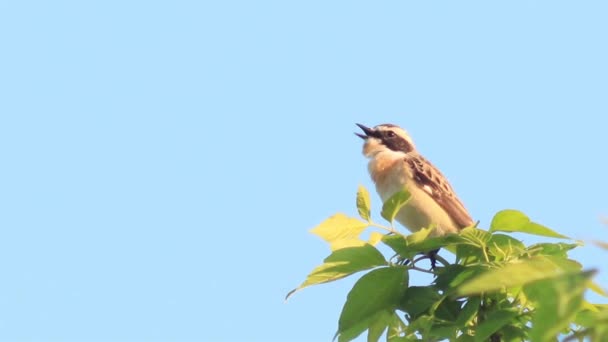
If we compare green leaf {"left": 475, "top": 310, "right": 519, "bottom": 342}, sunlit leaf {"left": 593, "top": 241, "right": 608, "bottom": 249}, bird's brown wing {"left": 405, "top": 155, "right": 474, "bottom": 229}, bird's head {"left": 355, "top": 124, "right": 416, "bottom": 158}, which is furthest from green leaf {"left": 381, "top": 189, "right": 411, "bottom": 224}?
bird's head {"left": 355, "top": 124, "right": 416, "bottom": 158}

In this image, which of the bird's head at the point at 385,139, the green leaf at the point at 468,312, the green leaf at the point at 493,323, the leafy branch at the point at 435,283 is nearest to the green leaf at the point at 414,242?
the leafy branch at the point at 435,283

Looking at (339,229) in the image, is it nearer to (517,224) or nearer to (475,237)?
(475,237)

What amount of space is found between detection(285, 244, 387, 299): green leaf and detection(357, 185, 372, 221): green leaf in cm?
38

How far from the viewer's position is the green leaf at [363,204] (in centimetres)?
450

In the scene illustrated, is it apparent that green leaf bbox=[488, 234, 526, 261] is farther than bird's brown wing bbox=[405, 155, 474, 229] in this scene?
No

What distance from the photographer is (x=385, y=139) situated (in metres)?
12.3

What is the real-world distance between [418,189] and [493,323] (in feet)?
23.0

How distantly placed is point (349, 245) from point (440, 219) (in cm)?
643

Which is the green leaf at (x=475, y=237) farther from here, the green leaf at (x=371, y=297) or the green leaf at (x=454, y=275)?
the green leaf at (x=371, y=297)

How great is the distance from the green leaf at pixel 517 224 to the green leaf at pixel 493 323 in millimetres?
383

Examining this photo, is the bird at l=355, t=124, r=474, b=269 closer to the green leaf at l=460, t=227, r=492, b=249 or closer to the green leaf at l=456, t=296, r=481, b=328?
the green leaf at l=460, t=227, r=492, b=249

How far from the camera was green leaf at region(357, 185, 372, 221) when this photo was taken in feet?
14.8

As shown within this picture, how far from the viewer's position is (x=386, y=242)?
4.35m

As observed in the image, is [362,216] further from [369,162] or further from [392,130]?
[392,130]
